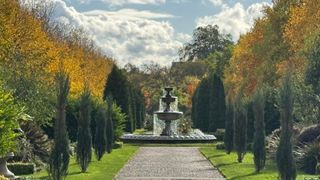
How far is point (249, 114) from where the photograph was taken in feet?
119

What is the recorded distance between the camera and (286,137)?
→ 16578mm

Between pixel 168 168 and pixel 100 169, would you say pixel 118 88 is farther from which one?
pixel 100 169

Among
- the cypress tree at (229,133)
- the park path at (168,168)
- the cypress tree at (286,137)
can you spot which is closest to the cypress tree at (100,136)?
the park path at (168,168)

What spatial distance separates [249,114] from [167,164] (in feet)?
40.2

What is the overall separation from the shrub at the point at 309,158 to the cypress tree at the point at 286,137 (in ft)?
19.4

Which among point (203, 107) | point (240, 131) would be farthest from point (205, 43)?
point (240, 131)

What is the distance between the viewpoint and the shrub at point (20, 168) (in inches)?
824

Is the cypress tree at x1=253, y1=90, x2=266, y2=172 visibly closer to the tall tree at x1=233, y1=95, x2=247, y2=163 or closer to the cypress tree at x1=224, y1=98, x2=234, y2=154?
the tall tree at x1=233, y1=95, x2=247, y2=163

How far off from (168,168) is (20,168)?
527 cm

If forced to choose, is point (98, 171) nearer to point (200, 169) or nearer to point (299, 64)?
point (200, 169)

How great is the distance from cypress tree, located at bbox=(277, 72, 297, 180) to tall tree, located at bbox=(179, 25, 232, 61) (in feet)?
282

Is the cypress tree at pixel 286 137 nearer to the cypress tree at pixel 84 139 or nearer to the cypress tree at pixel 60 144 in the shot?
the cypress tree at pixel 60 144

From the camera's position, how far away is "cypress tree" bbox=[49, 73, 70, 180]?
17.0m

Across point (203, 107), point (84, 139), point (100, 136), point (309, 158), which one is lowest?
point (309, 158)
